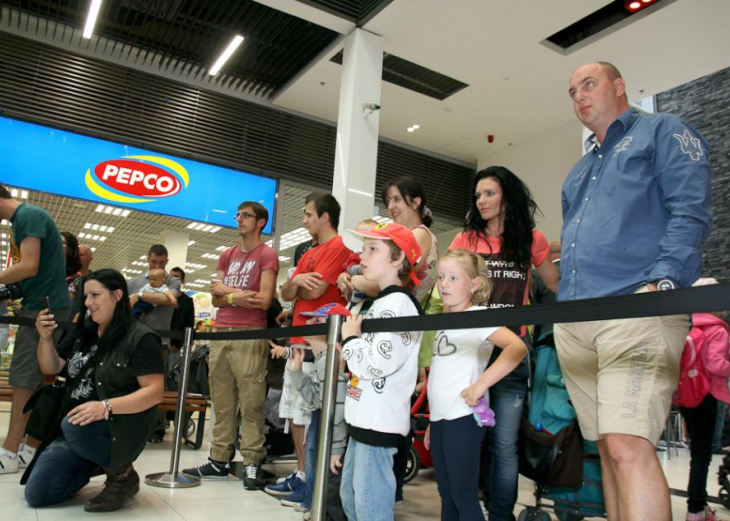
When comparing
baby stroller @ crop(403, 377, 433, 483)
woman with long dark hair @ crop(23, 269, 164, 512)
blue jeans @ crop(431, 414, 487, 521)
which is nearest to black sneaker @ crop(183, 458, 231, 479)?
woman with long dark hair @ crop(23, 269, 164, 512)

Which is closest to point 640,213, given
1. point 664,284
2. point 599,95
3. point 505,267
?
point 664,284

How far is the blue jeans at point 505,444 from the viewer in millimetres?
2188

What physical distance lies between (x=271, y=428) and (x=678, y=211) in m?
3.28

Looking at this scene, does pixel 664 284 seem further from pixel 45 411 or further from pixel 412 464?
pixel 45 411

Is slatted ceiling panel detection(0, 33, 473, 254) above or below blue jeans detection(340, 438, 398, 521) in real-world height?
above

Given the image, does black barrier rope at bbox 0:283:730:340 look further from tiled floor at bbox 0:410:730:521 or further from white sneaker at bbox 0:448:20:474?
white sneaker at bbox 0:448:20:474

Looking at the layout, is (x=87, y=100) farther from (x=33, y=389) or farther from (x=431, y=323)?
(x=431, y=323)

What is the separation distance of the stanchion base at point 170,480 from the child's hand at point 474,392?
2006 millimetres

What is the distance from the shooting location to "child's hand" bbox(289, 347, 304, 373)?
2.49 meters

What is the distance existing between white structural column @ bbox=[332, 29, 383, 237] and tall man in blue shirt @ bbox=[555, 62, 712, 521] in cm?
388

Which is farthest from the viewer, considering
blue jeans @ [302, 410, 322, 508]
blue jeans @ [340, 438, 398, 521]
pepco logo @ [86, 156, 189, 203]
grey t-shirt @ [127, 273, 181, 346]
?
pepco logo @ [86, 156, 189, 203]

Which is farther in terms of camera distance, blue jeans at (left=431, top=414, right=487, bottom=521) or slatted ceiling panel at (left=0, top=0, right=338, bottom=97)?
slatted ceiling panel at (left=0, top=0, right=338, bottom=97)

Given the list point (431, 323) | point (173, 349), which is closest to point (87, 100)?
point (173, 349)

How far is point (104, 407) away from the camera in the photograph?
8.55 ft
